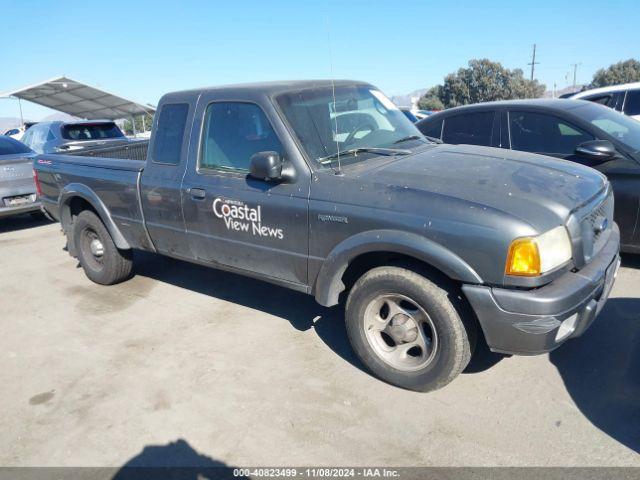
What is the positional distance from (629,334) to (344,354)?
212 centimetres

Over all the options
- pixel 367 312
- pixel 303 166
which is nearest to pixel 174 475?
pixel 367 312

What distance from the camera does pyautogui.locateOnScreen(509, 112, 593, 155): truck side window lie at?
489 centimetres

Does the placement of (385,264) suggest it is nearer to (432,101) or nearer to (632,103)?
(632,103)

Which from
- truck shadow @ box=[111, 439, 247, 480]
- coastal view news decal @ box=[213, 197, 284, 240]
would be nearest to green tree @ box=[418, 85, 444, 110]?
coastal view news decal @ box=[213, 197, 284, 240]

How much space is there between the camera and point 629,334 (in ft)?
12.0

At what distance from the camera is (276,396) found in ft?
10.6

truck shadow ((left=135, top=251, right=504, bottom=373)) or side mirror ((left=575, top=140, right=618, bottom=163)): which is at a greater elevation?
side mirror ((left=575, top=140, right=618, bottom=163))

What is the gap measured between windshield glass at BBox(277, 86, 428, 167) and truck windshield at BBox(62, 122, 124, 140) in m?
8.56

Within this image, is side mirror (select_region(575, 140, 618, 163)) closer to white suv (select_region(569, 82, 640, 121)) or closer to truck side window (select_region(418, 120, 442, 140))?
truck side window (select_region(418, 120, 442, 140))

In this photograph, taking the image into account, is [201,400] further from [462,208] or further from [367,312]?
[462,208]

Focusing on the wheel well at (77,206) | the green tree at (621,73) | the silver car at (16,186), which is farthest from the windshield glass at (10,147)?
the green tree at (621,73)

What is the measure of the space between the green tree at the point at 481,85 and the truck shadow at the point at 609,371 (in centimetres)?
5114

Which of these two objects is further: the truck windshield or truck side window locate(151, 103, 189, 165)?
the truck windshield

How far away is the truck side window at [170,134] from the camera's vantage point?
13.5 ft
